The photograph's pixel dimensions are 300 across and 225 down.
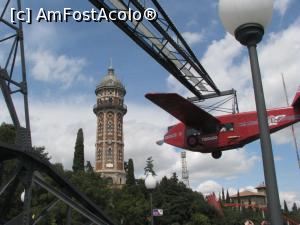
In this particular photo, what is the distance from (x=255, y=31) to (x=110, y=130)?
90347 mm

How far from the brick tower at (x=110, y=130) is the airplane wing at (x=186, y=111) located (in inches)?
3008

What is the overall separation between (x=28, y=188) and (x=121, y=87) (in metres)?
91.3

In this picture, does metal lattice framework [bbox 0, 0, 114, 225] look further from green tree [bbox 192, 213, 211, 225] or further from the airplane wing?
green tree [bbox 192, 213, 211, 225]

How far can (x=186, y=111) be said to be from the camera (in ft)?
52.1

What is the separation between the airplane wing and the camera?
556 inches

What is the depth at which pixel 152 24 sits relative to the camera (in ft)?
48.6

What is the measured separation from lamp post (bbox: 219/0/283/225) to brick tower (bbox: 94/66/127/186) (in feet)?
287

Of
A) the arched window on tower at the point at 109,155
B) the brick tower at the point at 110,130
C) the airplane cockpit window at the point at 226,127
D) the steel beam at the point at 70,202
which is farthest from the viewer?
the arched window on tower at the point at 109,155

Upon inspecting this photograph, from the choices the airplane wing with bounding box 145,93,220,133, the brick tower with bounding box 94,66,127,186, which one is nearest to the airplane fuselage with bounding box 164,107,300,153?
the airplane wing with bounding box 145,93,220,133

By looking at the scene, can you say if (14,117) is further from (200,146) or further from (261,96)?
(200,146)

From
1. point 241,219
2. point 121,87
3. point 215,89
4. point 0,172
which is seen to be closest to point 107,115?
point 121,87

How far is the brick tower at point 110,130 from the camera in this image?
92.6 metres

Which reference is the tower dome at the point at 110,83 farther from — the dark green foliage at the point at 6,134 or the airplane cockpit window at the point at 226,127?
the airplane cockpit window at the point at 226,127

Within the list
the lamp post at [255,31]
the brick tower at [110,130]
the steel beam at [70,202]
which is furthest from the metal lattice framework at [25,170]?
the brick tower at [110,130]
